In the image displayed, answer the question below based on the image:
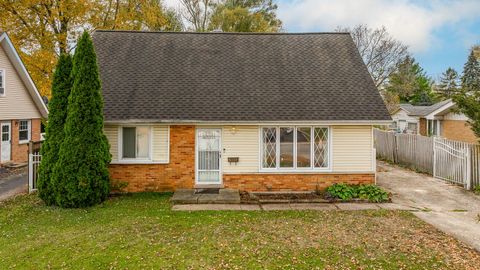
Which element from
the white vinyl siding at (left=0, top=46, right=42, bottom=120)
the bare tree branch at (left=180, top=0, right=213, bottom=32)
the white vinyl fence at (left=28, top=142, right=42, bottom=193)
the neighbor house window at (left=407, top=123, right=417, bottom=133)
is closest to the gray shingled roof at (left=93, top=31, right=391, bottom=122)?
the white vinyl fence at (left=28, top=142, right=42, bottom=193)

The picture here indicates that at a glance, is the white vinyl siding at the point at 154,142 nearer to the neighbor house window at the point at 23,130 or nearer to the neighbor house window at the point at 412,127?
the neighbor house window at the point at 23,130

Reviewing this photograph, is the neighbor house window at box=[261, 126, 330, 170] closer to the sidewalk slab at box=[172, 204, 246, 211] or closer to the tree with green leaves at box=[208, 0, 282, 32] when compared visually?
the sidewalk slab at box=[172, 204, 246, 211]

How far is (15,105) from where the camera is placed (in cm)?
1847

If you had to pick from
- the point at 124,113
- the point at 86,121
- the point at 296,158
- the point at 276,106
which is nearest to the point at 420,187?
the point at 296,158

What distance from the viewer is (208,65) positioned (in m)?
14.3

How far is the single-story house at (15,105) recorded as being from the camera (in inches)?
688

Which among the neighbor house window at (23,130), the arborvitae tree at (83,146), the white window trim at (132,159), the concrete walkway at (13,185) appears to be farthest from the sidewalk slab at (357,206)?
the neighbor house window at (23,130)

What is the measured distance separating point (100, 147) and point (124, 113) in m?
1.74

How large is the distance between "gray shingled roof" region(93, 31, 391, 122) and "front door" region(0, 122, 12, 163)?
24.5 ft

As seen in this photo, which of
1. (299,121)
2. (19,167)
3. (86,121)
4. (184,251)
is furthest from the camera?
(19,167)

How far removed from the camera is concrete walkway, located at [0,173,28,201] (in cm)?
1196

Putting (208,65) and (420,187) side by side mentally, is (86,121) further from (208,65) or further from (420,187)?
(420,187)

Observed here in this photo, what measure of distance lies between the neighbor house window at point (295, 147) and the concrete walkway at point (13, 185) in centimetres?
870

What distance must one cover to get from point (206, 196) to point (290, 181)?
9.57 ft
